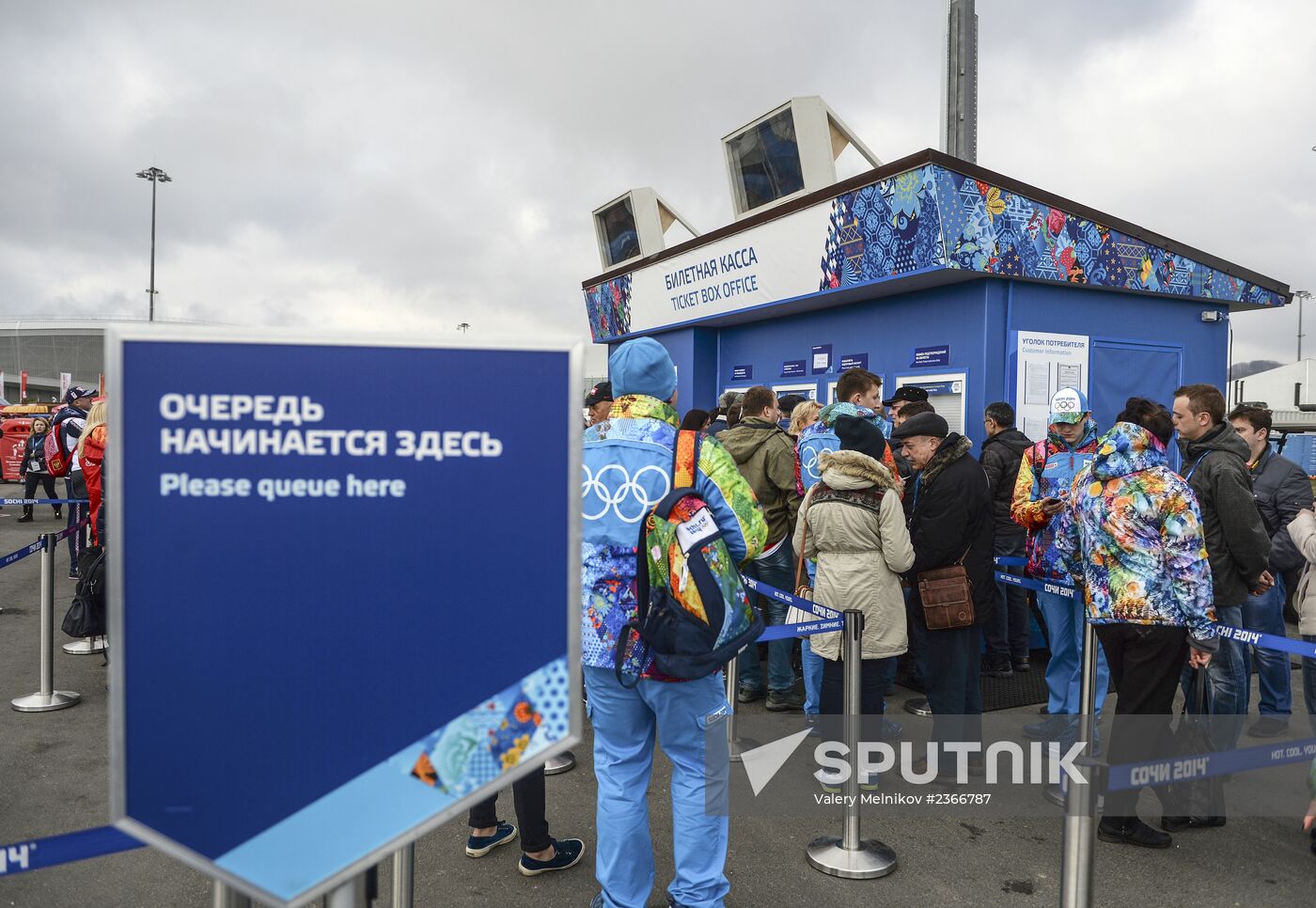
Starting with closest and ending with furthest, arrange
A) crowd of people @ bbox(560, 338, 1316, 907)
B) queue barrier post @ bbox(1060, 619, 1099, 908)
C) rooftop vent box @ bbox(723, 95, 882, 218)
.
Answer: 1. queue barrier post @ bbox(1060, 619, 1099, 908)
2. crowd of people @ bbox(560, 338, 1316, 907)
3. rooftop vent box @ bbox(723, 95, 882, 218)

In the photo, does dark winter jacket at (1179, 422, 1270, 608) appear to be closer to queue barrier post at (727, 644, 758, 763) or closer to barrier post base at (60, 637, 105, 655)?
queue barrier post at (727, 644, 758, 763)

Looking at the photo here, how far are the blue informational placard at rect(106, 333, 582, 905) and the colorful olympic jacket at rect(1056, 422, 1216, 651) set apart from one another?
126 inches

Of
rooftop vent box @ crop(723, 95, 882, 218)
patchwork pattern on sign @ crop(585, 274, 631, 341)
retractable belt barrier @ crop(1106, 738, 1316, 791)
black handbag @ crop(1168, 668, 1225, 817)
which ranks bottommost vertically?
black handbag @ crop(1168, 668, 1225, 817)

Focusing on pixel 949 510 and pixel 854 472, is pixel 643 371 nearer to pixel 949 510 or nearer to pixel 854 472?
pixel 854 472

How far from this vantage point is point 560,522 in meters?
1.54

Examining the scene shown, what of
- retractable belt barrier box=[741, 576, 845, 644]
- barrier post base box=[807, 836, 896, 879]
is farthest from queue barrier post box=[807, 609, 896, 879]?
retractable belt barrier box=[741, 576, 845, 644]

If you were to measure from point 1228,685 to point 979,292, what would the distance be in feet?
12.4

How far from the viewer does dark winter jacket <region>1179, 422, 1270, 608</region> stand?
4414 millimetres

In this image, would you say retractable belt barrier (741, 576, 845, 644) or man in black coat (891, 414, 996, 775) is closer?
retractable belt barrier (741, 576, 845, 644)

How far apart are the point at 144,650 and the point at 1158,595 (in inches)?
150

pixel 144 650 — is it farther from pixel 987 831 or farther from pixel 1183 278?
pixel 1183 278

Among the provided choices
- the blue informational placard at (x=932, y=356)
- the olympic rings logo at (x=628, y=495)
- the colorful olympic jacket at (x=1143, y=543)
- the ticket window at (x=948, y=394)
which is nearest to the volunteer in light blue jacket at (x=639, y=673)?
the olympic rings logo at (x=628, y=495)

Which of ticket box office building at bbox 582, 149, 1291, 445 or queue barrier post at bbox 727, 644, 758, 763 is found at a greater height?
ticket box office building at bbox 582, 149, 1291, 445

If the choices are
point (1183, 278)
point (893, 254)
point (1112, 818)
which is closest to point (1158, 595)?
point (1112, 818)
